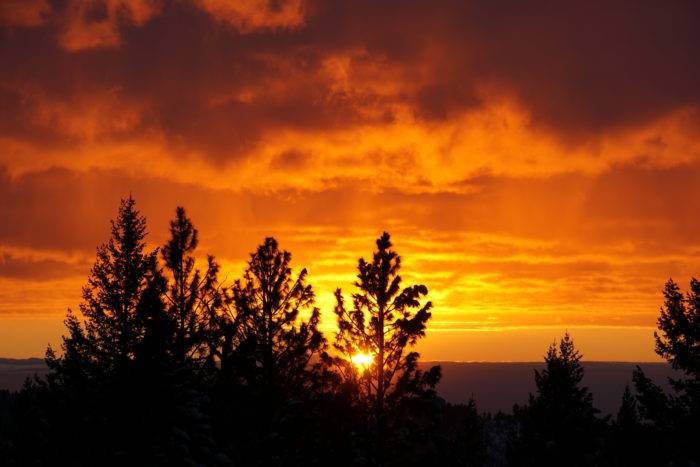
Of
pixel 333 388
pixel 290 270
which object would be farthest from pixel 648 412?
pixel 290 270

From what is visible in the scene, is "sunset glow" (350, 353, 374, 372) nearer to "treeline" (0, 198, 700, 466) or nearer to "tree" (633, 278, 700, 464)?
"treeline" (0, 198, 700, 466)

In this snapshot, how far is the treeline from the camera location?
65.2ft

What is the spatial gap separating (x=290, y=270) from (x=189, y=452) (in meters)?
13.8

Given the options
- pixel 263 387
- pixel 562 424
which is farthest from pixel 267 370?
pixel 562 424

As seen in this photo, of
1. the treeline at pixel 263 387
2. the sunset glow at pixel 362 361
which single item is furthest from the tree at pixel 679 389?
the sunset glow at pixel 362 361

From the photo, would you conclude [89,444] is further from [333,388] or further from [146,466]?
[333,388]

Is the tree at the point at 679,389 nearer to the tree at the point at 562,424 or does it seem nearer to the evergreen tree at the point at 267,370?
the tree at the point at 562,424

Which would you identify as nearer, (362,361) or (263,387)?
(263,387)

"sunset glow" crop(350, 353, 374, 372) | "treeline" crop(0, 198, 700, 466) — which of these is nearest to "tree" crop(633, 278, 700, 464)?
"treeline" crop(0, 198, 700, 466)

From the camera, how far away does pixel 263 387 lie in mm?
26688

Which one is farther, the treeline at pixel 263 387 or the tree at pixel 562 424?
the tree at pixel 562 424

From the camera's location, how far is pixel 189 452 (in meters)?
19.6

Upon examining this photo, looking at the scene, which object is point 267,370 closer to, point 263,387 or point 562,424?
point 263,387

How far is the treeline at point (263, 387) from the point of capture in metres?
19.9
